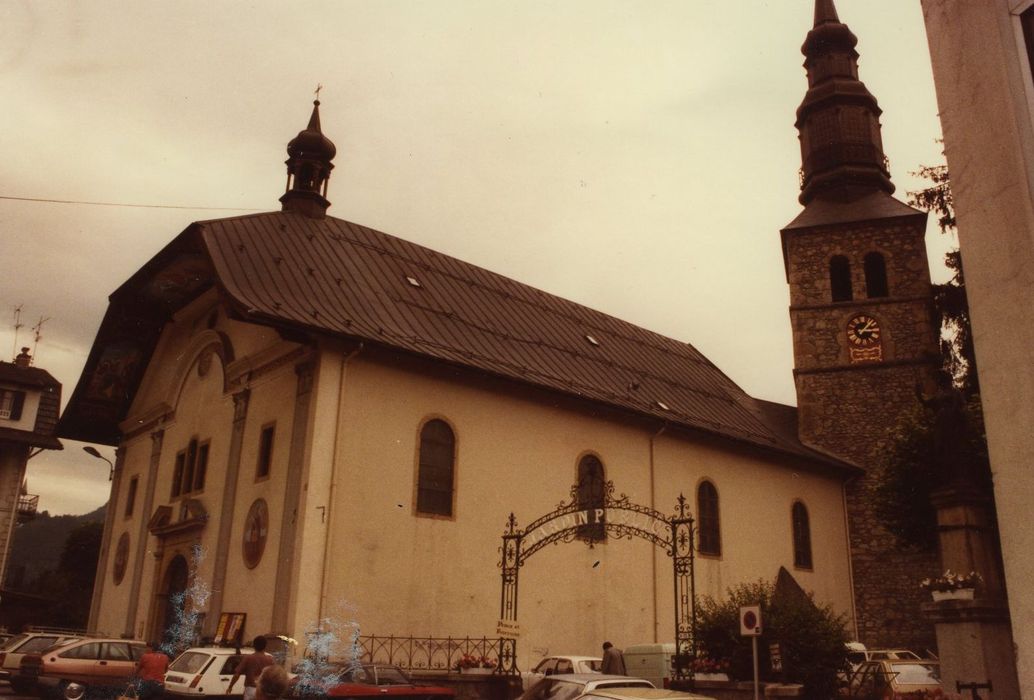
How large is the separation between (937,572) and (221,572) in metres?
20.5

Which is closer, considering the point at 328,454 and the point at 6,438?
the point at 328,454

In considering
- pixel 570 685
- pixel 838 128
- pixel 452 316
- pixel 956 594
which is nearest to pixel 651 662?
pixel 570 685

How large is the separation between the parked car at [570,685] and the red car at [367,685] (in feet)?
8.90

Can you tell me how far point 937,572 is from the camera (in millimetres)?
27672

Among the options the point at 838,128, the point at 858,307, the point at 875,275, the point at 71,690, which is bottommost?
the point at 71,690

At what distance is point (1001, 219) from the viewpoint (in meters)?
6.18

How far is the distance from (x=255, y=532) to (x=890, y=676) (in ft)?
39.9

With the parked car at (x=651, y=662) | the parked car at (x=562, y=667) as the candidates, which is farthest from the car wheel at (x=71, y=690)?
the parked car at (x=651, y=662)

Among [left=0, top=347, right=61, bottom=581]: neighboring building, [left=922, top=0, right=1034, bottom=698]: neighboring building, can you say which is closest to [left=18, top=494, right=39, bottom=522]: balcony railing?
[left=0, top=347, right=61, bottom=581]: neighboring building

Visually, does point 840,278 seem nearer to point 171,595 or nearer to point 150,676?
point 171,595

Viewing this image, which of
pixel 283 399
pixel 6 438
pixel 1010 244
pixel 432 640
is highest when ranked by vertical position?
pixel 6 438

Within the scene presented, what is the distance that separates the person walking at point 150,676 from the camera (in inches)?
512

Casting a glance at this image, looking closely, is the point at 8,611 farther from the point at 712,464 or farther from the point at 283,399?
the point at 712,464

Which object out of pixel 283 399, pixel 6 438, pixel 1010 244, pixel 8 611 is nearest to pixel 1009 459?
pixel 1010 244
